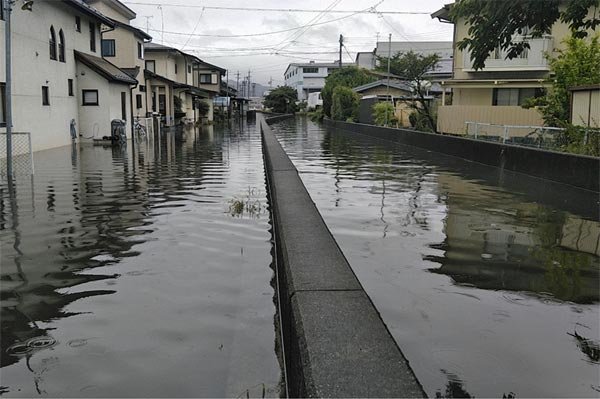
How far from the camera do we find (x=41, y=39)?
21.2 metres

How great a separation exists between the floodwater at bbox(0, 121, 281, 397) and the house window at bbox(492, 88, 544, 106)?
83.4 feet

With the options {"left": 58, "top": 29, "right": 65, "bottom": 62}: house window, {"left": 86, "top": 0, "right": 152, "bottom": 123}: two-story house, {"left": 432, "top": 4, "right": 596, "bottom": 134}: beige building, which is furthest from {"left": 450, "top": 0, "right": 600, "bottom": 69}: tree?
{"left": 86, "top": 0, "right": 152, "bottom": 123}: two-story house

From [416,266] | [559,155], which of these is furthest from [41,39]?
[416,266]

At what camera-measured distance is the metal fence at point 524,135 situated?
15047 mm

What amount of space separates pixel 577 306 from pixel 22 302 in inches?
193

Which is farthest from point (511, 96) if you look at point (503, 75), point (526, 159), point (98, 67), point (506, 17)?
point (506, 17)

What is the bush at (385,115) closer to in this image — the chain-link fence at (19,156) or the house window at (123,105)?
the house window at (123,105)

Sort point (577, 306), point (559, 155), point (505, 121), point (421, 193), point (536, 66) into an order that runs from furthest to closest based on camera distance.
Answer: point (536, 66) → point (505, 121) → point (559, 155) → point (421, 193) → point (577, 306)

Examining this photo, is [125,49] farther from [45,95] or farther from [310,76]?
[310,76]

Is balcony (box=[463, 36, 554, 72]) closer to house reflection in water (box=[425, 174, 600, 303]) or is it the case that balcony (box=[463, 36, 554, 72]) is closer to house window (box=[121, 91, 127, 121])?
house window (box=[121, 91, 127, 121])

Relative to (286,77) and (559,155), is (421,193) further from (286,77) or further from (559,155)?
(286,77)

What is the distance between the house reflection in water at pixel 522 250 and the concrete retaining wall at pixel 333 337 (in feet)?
5.65

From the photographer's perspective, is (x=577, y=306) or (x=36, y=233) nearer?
(x=577, y=306)

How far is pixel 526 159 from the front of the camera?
14.3m
